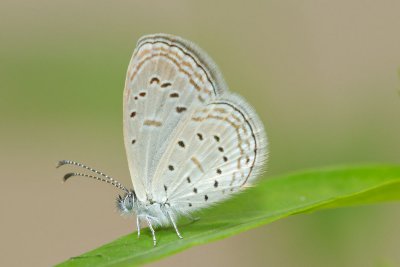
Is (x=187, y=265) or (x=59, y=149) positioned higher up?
(x=59, y=149)

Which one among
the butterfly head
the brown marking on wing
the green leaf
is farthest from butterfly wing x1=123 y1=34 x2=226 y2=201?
the green leaf

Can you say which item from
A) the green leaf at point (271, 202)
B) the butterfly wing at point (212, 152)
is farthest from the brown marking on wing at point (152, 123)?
the green leaf at point (271, 202)

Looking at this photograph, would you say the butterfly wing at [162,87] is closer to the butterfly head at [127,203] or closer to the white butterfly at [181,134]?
the white butterfly at [181,134]

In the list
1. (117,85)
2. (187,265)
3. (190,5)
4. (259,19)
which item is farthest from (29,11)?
(187,265)

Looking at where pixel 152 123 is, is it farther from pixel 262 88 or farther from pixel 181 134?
pixel 262 88

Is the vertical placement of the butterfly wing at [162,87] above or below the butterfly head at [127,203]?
above

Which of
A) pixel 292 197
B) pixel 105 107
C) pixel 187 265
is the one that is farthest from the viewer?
pixel 187 265

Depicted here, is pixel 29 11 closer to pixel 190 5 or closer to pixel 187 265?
pixel 190 5
